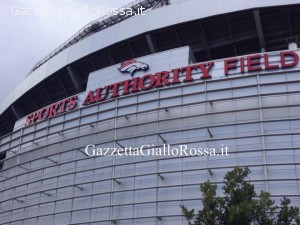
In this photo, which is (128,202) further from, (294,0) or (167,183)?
(294,0)

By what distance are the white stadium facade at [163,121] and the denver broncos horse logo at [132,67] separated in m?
0.07

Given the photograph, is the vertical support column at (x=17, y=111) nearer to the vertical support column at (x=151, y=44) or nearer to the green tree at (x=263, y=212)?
the vertical support column at (x=151, y=44)

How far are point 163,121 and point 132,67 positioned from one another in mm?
4932

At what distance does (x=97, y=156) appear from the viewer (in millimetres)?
26812

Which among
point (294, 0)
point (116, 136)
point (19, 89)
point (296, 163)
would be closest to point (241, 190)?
point (296, 163)

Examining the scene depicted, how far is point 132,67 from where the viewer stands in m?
28.8

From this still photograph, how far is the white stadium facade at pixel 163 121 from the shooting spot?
23109 millimetres

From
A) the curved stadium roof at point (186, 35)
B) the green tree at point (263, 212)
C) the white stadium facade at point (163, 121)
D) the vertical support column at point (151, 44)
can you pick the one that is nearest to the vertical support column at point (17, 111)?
the curved stadium roof at point (186, 35)

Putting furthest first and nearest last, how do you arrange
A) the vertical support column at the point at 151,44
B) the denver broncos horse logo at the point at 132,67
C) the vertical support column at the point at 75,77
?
the vertical support column at the point at 75,77
the vertical support column at the point at 151,44
the denver broncos horse logo at the point at 132,67

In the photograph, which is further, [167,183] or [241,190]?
[167,183]

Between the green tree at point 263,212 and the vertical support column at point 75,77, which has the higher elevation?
the vertical support column at point 75,77

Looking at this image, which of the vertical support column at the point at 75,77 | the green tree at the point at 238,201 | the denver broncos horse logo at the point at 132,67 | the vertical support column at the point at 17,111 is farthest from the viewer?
the vertical support column at the point at 17,111

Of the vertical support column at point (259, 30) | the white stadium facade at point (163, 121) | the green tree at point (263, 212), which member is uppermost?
the vertical support column at point (259, 30)

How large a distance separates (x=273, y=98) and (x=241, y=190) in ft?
35.8
